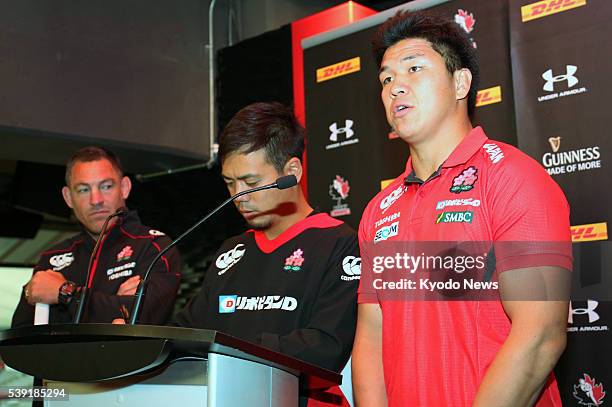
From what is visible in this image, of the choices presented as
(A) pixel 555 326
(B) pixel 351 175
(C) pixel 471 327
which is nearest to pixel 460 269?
(C) pixel 471 327

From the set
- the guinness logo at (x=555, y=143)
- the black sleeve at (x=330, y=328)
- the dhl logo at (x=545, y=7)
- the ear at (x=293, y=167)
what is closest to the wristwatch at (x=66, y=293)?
the ear at (x=293, y=167)

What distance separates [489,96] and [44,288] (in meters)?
1.94

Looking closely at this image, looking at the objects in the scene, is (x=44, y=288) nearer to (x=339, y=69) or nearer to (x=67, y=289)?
(x=67, y=289)

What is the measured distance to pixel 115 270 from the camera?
10.3ft

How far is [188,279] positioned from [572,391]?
A: 10.7 ft

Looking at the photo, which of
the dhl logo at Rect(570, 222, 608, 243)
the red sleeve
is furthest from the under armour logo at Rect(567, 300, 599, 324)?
the red sleeve

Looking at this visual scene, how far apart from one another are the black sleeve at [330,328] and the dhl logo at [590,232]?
1013 mm

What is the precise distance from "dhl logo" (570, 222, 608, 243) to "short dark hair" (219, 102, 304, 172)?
1.06 m

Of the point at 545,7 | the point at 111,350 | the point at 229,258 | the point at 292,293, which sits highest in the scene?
the point at 545,7

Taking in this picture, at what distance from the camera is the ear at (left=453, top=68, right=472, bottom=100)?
6.47 ft

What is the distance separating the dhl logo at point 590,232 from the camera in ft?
9.41

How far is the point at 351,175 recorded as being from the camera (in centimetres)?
395

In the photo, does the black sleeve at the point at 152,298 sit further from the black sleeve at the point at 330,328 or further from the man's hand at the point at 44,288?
the black sleeve at the point at 330,328

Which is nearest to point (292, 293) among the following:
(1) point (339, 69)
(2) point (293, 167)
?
(2) point (293, 167)
